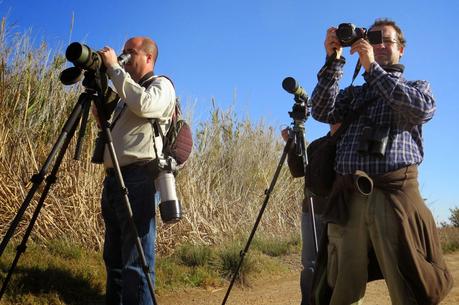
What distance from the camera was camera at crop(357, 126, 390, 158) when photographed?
79.4 inches

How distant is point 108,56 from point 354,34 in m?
1.33

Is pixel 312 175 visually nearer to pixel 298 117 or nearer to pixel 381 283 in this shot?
pixel 298 117

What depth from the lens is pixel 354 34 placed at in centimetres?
224

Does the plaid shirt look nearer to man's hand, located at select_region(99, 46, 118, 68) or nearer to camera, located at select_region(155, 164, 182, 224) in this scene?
camera, located at select_region(155, 164, 182, 224)

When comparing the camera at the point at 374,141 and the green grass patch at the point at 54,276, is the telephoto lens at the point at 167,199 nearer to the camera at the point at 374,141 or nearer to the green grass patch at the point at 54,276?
the camera at the point at 374,141

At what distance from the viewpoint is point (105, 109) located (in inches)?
96.2

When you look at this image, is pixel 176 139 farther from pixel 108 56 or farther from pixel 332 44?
pixel 332 44

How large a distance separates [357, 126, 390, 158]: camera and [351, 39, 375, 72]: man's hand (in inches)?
12.4

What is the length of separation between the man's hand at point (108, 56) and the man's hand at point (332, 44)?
119 centimetres

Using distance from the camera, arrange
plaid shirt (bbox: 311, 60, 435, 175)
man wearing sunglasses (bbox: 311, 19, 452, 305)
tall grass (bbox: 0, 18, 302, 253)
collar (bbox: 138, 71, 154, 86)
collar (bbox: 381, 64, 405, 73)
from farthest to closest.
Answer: tall grass (bbox: 0, 18, 302, 253) < collar (bbox: 138, 71, 154, 86) < collar (bbox: 381, 64, 405, 73) < plaid shirt (bbox: 311, 60, 435, 175) < man wearing sunglasses (bbox: 311, 19, 452, 305)

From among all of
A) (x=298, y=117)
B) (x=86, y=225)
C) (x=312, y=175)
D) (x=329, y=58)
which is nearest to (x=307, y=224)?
(x=298, y=117)

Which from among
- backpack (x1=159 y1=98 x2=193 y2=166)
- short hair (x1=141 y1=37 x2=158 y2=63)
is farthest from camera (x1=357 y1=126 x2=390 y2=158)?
short hair (x1=141 y1=37 x2=158 y2=63)

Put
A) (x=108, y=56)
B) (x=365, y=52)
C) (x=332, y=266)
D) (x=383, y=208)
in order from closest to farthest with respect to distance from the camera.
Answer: (x=383, y=208), (x=332, y=266), (x=365, y=52), (x=108, y=56)

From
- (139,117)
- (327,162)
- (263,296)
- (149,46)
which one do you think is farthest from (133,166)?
(263,296)
